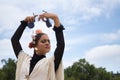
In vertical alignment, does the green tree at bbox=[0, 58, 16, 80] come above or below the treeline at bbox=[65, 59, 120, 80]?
below

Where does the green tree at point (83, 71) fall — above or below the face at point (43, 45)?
above

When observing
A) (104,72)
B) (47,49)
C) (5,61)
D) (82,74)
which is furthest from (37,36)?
(104,72)

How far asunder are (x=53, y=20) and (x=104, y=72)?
60120mm

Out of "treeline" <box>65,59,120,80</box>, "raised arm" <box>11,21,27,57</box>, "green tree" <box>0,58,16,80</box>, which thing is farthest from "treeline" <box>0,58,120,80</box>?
"raised arm" <box>11,21,27,57</box>

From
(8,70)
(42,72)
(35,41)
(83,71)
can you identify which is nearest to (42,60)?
(42,72)

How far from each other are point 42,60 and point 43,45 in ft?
0.79

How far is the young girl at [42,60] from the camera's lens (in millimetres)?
6219

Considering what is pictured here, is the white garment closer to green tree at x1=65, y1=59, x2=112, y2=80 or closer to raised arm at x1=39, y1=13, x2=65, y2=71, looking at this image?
raised arm at x1=39, y1=13, x2=65, y2=71

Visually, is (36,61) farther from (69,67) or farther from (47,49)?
(69,67)

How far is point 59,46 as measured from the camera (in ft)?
20.3

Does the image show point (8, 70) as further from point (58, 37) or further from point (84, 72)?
point (58, 37)

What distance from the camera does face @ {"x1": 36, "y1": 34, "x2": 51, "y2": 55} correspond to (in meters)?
6.32

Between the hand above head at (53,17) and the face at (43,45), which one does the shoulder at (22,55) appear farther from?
the hand above head at (53,17)

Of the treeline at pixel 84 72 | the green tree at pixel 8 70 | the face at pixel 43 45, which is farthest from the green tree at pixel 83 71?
the face at pixel 43 45
